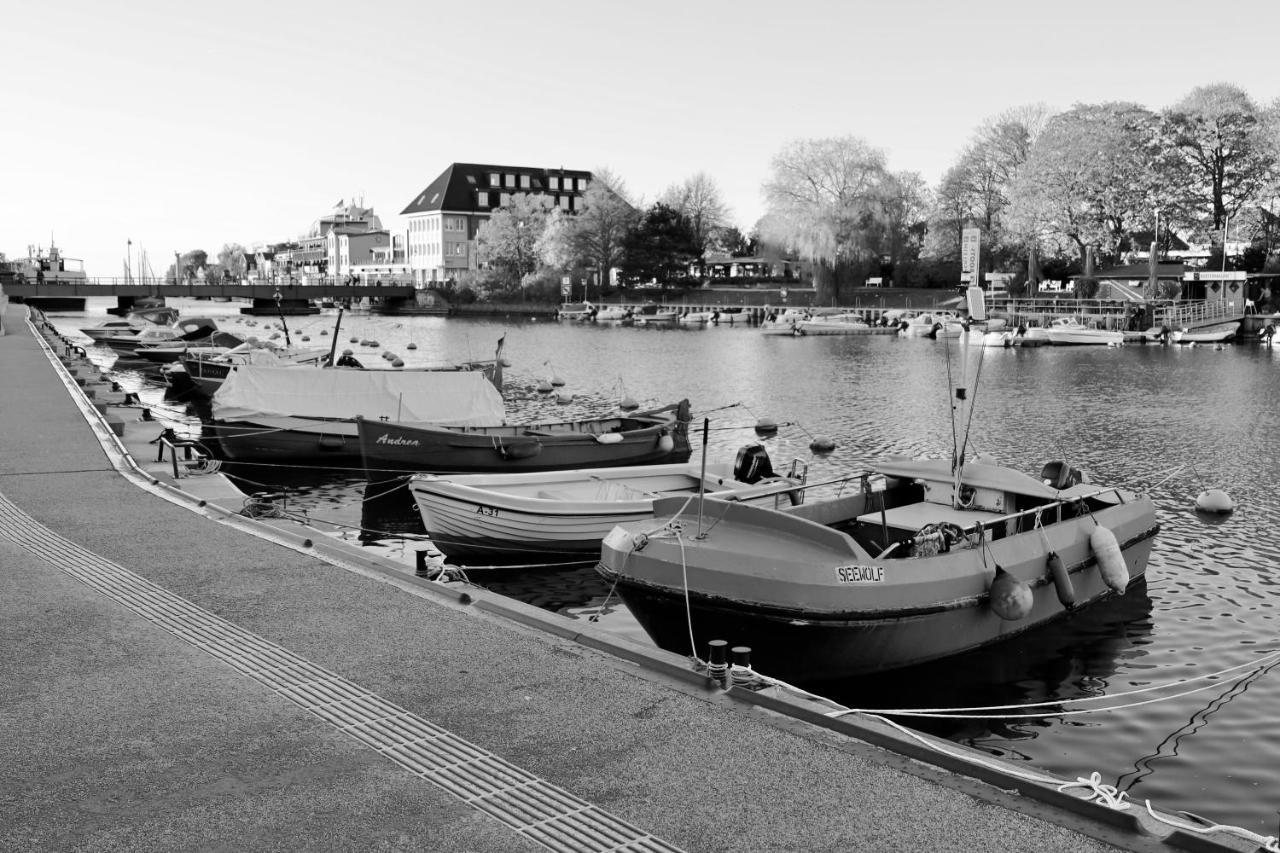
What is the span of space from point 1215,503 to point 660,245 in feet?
347

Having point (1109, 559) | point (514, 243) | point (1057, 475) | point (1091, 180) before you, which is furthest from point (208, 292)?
point (1109, 559)

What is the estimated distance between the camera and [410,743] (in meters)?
8.01

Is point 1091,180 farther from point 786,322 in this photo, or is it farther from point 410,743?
point 410,743

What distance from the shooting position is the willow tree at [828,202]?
10475 centimetres

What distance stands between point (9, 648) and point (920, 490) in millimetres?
12003

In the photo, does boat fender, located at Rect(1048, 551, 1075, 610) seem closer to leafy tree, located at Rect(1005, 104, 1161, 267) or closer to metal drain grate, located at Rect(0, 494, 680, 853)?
metal drain grate, located at Rect(0, 494, 680, 853)

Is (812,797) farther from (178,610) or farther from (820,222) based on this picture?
(820,222)

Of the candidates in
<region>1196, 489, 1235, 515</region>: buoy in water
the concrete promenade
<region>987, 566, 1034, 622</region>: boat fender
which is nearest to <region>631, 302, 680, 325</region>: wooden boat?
<region>1196, 489, 1235, 515</region>: buoy in water

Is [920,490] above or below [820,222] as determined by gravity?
below

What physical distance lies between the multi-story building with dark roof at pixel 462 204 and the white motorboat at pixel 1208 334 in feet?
339

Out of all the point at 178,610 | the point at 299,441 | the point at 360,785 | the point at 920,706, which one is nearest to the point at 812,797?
the point at 360,785

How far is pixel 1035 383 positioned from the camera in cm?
5294

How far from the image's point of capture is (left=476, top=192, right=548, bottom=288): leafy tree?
14288 centimetres

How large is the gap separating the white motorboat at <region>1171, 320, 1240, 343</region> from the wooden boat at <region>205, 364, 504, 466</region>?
64.5 metres
